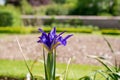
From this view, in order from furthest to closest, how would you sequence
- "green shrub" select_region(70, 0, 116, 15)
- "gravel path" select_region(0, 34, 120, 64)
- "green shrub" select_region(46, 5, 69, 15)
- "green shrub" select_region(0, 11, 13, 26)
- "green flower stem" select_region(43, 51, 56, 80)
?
"green shrub" select_region(46, 5, 69, 15), "green shrub" select_region(70, 0, 116, 15), "green shrub" select_region(0, 11, 13, 26), "gravel path" select_region(0, 34, 120, 64), "green flower stem" select_region(43, 51, 56, 80)

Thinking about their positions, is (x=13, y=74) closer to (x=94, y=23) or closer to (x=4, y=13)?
(x=4, y=13)

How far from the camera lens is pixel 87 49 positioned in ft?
42.2

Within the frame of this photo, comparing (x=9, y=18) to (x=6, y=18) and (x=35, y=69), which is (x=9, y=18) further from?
(x=35, y=69)

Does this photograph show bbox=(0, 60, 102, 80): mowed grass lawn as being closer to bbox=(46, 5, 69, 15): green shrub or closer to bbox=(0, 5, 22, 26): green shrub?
bbox=(0, 5, 22, 26): green shrub

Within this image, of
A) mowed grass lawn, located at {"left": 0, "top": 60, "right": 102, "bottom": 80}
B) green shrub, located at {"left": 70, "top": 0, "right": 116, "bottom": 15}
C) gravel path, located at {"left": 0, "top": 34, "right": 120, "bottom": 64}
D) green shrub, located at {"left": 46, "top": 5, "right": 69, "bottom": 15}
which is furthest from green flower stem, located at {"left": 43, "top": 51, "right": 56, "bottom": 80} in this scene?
green shrub, located at {"left": 46, "top": 5, "right": 69, "bottom": 15}

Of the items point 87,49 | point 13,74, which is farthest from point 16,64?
point 87,49

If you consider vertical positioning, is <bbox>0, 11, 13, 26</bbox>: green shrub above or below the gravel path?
below

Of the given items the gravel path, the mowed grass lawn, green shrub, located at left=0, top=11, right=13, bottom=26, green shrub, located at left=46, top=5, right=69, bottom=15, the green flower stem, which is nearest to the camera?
the green flower stem

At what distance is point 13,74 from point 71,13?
24700mm

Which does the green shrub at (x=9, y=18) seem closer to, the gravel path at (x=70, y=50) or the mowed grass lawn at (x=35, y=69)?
the gravel path at (x=70, y=50)

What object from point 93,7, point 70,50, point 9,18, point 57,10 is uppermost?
point 70,50

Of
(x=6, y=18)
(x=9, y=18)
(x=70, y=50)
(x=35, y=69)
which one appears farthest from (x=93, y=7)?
(x=35, y=69)

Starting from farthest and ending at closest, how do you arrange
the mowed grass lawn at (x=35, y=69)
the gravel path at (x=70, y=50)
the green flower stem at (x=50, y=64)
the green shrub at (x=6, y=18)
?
the green shrub at (x=6, y=18)
the gravel path at (x=70, y=50)
the mowed grass lawn at (x=35, y=69)
the green flower stem at (x=50, y=64)

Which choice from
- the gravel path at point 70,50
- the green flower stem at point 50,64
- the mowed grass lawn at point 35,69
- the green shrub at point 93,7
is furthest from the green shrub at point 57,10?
the green flower stem at point 50,64
